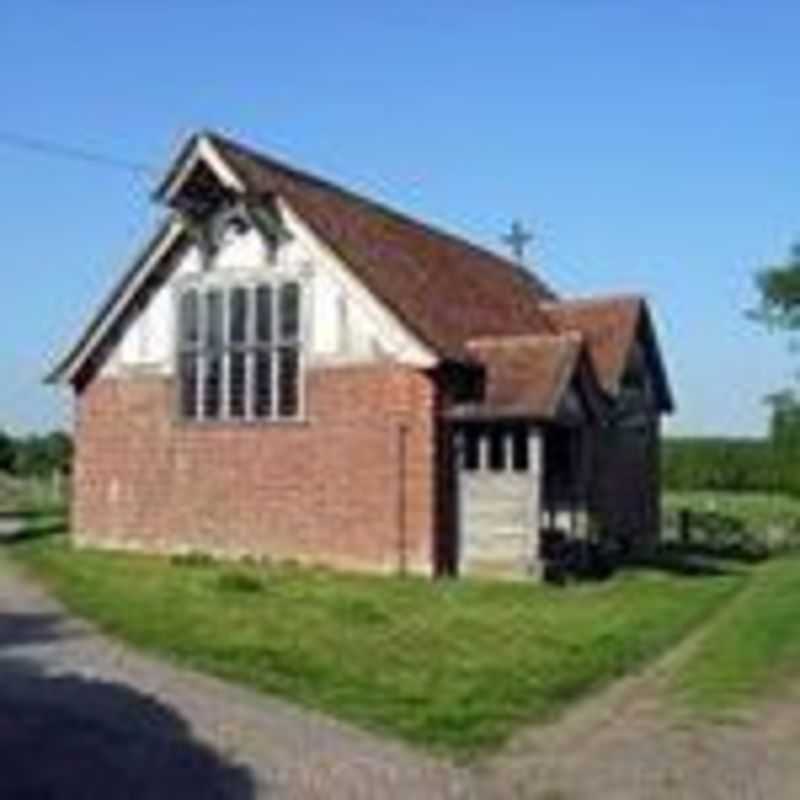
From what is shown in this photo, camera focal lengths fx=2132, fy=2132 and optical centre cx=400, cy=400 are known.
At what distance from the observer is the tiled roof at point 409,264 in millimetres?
37688

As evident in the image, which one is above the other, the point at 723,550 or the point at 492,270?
the point at 492,270

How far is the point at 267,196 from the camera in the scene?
38.1 meters

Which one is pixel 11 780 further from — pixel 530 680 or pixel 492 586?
pixel 492 586

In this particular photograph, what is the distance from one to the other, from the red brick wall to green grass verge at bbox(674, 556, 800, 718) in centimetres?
670

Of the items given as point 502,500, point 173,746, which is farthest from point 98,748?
point 502,500

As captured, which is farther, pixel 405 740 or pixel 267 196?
pixel 267 196

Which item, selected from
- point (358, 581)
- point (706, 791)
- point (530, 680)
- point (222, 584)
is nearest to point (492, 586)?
point (358, 581)

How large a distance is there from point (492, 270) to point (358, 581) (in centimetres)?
1394

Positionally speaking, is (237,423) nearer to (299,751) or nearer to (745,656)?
(745,656)

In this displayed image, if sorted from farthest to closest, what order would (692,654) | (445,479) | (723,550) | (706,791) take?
1. (723,550)
2. (445,479)
3. (692,654)
4. (706,791)

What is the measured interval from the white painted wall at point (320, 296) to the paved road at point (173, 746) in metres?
16.1

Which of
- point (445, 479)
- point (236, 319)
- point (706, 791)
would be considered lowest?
point (706, 791)

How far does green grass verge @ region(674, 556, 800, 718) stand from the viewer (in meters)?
20.3

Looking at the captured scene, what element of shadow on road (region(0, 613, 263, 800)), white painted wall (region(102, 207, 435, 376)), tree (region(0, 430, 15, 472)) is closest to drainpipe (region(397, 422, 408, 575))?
white painted wall (region(102, 207, 435, 376))
